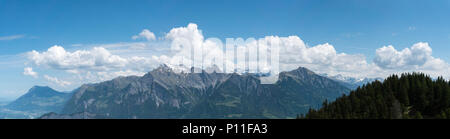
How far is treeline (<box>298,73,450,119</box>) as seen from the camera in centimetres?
14438

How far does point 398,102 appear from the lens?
147375 millimetres

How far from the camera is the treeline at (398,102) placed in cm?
14438
